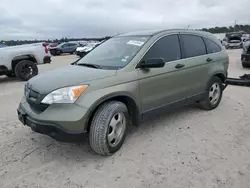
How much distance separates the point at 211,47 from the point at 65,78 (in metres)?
3.19

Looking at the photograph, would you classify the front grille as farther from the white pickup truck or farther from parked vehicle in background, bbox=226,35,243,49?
parked vehicle in background, bbox=226,35,243,49

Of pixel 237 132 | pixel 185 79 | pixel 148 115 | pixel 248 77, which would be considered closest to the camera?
pixel 148 115

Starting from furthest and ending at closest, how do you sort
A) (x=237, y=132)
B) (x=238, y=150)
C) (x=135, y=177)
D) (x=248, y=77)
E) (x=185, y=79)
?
(x=248, y=77), (x=185, y=79), (x=237, y=132), (x=238, y=150), (x=135, y=177)

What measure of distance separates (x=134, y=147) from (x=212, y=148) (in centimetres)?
111

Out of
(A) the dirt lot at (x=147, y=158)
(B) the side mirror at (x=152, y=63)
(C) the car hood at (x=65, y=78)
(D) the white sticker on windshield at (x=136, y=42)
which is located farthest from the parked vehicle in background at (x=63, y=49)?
(B) the side mirror at (x=152, y=63)

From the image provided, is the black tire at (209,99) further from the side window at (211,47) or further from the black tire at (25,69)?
the black tire at (25,69)

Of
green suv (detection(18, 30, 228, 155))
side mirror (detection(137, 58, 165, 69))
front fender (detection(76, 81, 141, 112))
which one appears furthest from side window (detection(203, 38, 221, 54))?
front fender (detection(76, 81, 141, 112))

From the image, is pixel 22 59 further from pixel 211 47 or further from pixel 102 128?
pixel 102 128

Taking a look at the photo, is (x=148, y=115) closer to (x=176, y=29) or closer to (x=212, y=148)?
(x=212, y=148)

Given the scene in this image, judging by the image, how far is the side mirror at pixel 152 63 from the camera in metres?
3.40

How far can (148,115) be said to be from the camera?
3695mm

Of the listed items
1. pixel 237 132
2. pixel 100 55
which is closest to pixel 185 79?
pixel 237 132

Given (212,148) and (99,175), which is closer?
(99,175)

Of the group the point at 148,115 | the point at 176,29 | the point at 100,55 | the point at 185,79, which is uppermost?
the point at 176,29
